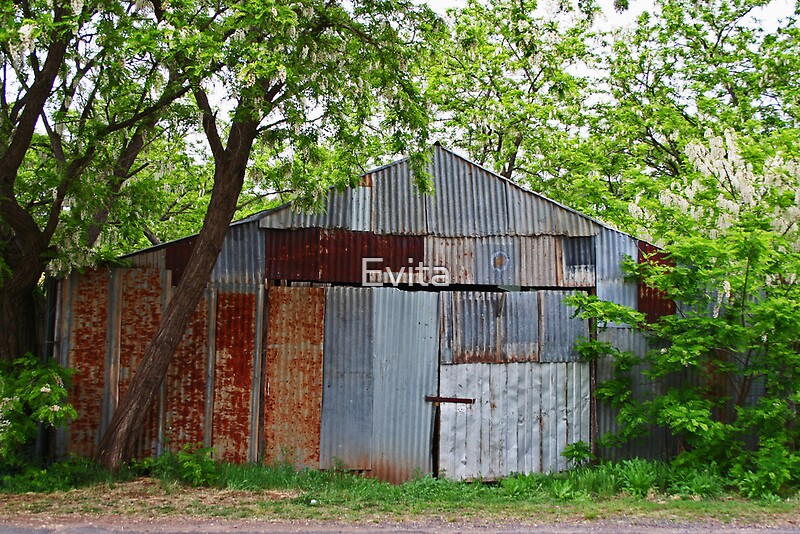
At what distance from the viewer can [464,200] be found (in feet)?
34.0

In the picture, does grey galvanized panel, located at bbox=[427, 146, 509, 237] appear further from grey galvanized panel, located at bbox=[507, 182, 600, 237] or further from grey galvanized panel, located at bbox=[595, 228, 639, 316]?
grey galvanized panel, located at bbox=[595, 228, 639, 316]

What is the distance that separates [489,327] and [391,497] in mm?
2853

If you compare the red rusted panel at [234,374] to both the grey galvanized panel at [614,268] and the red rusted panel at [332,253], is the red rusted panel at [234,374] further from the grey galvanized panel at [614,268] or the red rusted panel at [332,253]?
the grey galvanized panel at [614,268]

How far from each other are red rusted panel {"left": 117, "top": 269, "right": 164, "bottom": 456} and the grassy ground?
0.75 metres

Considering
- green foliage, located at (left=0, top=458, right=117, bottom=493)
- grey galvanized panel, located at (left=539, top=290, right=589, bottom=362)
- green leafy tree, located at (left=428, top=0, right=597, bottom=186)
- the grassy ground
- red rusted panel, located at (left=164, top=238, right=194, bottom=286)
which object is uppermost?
green leafy tree, located at (left=428, top=0, right=597, bottom=186)

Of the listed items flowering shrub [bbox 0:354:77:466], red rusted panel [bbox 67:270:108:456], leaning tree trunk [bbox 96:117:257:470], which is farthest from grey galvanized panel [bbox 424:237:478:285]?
flowering shrub [bbox 0:354:77:466]

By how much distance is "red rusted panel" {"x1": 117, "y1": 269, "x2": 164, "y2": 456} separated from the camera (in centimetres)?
944

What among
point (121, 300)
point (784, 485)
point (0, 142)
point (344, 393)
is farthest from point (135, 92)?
point (784, 485)

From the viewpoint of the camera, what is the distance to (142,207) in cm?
1062

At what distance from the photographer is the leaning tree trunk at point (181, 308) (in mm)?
8781

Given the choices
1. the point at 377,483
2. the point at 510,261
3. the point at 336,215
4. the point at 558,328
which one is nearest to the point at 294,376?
the point at 377,483

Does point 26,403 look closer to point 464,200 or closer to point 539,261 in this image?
point 464,200

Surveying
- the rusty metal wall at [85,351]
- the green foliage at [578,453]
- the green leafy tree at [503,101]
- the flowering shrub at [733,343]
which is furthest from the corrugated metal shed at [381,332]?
the green leafy tree at [503,101]

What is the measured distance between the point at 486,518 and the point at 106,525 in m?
3.79
